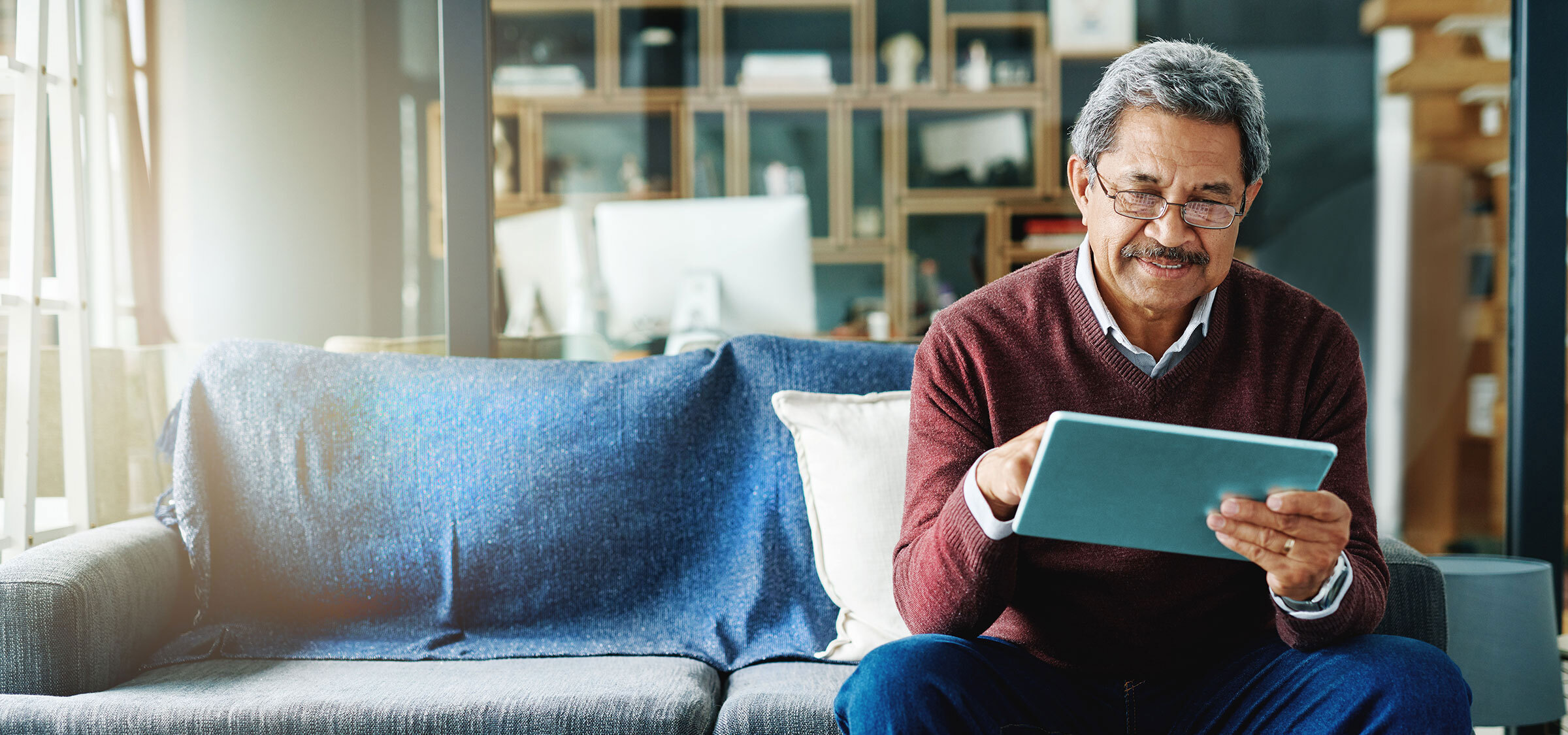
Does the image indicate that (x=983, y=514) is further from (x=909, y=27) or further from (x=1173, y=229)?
(x=909, y=27)

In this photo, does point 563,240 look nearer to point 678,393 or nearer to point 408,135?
point 408,135

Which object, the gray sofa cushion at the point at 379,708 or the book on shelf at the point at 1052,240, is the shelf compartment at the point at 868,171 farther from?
the gray sofa cushion at the point at 379,708

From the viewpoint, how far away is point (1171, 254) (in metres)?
1.10

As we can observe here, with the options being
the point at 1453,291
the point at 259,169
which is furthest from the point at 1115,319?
the point at 1453,291

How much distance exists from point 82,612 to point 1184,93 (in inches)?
54.8

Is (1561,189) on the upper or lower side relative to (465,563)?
upper

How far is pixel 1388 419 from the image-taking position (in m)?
3.30

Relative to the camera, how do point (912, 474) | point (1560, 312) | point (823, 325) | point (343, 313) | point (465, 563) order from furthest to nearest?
point (823, 325)
point (343, 313)
point (1560, 312)
point (465, 563)
point (912, 474)

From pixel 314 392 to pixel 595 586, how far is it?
513mm

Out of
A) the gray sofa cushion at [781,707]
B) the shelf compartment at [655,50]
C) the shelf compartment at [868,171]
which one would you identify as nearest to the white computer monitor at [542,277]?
the shelf compartment at [655,50]

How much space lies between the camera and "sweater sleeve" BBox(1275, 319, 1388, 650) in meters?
0.99

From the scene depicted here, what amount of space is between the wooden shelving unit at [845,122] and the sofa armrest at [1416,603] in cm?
292

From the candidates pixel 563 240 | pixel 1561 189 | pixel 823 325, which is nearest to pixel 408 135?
pixel 563 240

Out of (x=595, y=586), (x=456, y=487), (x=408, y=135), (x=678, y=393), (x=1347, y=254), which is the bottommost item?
(x=595, y=586)
